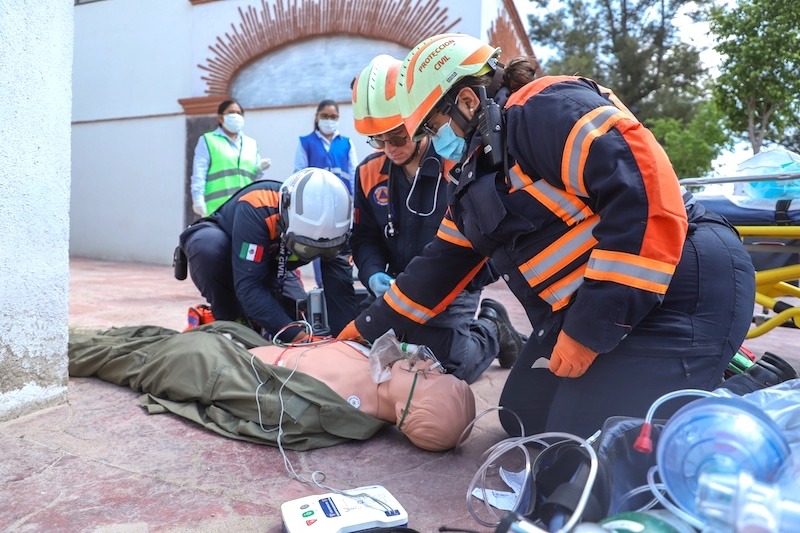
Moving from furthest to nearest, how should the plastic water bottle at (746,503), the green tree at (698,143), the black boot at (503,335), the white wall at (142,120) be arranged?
1. the green tree at (698,143)
2. the white wall at (142,120)
3. the black boot at (503,335)
4. the plastic water bottle at (746,503)

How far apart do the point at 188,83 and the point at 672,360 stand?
28.7 ft

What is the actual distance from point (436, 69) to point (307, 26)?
661 cm

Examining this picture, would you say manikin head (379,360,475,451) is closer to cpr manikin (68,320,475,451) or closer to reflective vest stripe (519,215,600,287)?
cpr manikin (68,320,475,451)

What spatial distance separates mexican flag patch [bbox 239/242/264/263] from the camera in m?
3.03

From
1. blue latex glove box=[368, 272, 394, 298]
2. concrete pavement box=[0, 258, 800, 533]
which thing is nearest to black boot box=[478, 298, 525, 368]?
blue latex glove box=[368, 272, 394, 298]

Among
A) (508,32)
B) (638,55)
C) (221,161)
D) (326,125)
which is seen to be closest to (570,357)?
(326,125)

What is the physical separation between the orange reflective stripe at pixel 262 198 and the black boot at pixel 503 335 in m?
1.30

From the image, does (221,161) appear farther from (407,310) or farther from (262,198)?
(407,310)

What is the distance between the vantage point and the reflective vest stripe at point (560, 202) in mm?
1683

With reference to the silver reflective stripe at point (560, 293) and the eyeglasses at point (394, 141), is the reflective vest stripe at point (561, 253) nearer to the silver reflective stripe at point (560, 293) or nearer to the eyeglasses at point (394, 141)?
the silver reflective stripe at point (560, 293)

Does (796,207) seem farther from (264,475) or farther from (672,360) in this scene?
(264,475)

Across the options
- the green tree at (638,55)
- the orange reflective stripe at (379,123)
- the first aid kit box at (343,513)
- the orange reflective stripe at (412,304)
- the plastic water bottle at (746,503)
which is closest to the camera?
the plastic water bottle at (746,503)

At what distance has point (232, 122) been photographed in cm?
531

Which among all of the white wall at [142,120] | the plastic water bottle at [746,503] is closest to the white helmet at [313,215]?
the plastic water bottle at [746,503]
